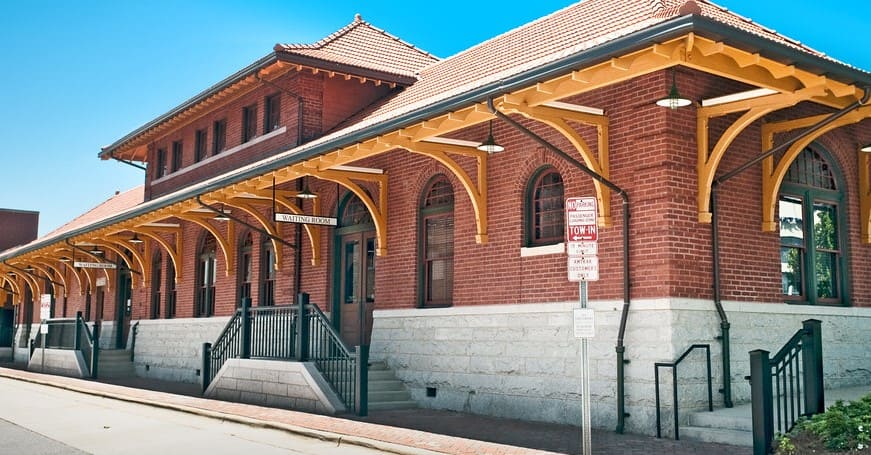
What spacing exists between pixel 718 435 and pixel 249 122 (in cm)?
1633

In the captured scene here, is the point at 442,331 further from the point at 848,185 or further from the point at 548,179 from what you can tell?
the point at 848,185

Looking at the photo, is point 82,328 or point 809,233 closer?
point 809,233

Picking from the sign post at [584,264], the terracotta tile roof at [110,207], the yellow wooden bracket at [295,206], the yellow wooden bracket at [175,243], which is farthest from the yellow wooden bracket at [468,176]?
the terracotta tile roof at [110,207]

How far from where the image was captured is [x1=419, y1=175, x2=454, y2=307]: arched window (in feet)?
52.0

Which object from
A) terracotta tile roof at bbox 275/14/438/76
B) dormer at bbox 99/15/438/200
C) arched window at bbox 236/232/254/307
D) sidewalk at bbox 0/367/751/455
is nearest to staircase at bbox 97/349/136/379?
dormer at bbox 99/15/438/200

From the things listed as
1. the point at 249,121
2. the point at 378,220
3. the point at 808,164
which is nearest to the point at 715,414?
the point at 808,164

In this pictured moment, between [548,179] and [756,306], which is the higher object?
[548,179]

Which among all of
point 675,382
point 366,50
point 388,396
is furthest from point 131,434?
point 366,50

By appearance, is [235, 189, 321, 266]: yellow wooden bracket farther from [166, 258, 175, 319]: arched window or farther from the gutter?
[166, 258, 175, 319]: arched window

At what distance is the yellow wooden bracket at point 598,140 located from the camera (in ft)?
39.3

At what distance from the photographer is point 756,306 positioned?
12570mm

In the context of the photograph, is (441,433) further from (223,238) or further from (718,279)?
(223,238)

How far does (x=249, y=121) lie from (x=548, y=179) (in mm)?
12129

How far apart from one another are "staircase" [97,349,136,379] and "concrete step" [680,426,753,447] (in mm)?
19875
